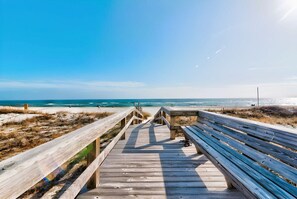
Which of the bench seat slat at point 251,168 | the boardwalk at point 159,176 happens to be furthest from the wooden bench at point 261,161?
the boardwalk at point 159,176

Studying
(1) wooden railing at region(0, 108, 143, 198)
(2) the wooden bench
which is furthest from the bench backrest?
(1) wooden railing at region(0, 108, 143, 198)

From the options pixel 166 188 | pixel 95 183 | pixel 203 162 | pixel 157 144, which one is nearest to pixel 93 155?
pixel 95 183

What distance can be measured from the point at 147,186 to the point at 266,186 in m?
1.46

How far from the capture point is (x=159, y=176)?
9.46ft

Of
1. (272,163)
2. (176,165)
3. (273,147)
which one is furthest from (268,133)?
(176,165)

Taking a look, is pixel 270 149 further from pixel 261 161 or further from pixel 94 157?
pixel 94 157

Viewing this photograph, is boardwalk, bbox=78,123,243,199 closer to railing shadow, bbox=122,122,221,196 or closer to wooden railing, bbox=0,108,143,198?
railing shadow, bbox=122,122,221,196

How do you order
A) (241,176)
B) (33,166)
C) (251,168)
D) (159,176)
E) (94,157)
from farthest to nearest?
(159,176)
(94,157)
(251,168)
(241,176)
(33,166)

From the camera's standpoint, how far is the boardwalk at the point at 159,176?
7.84ft

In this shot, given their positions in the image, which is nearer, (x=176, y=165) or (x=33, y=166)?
(x=33, y=166)

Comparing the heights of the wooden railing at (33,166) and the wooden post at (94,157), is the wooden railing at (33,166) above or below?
above

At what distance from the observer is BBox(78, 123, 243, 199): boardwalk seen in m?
2.39

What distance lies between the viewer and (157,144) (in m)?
4.93

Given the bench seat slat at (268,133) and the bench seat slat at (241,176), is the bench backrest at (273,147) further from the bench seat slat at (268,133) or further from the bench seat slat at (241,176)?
the bench seat slat at (241,176)
